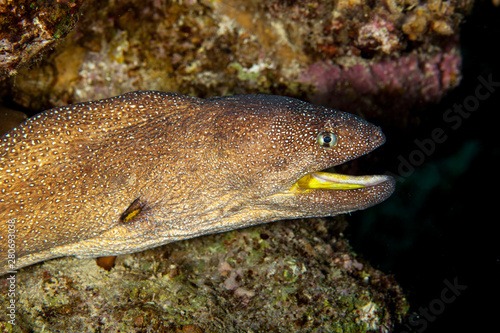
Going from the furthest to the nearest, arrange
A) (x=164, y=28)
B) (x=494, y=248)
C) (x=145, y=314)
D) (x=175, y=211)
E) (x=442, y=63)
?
(x=442, y=63)
(x=164, y=28)
(x=494, y=248)
(x=175, y=211)
(x=145, y=314)

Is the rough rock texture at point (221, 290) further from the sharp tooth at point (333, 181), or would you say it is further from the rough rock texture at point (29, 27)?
the rough rock texture at point (29, 27)

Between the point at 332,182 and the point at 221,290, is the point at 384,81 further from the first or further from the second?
the point at 221,290

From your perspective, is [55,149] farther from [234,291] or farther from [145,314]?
[234,291]

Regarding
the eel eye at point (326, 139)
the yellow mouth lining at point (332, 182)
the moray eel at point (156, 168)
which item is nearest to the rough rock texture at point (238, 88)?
the moray eel at point (156, 168)

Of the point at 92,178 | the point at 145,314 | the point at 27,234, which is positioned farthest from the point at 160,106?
the point at 145,314

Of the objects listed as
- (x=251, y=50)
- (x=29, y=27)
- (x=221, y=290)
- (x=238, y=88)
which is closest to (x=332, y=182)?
(x=221, y=290)

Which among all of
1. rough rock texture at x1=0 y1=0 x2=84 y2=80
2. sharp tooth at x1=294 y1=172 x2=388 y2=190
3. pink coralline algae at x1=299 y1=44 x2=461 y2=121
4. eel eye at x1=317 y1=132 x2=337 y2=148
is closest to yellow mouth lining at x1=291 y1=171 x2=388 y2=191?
sharp tooth at x1=294 y1=172 x2=388 y2=190
